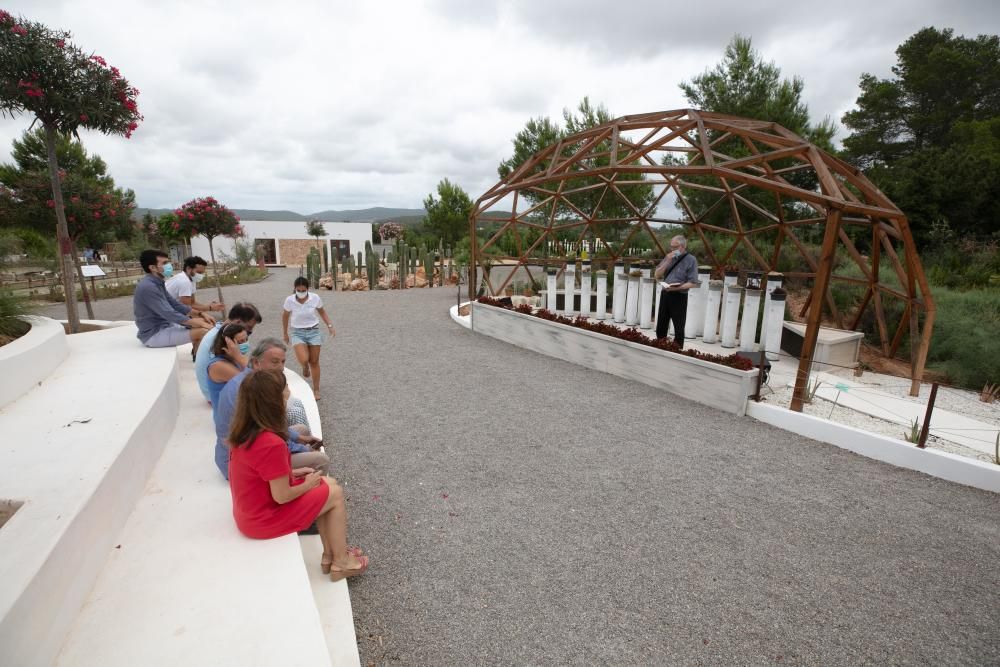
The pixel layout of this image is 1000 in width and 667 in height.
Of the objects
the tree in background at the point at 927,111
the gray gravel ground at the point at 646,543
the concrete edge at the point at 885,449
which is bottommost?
the gray gravel ground at the point at 646,543

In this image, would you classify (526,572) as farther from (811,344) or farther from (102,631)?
(811,344)

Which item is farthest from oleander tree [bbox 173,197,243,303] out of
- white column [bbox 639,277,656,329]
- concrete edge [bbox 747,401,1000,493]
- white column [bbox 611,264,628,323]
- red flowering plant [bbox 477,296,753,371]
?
concrete edge [bbox 747,401,1000,493]

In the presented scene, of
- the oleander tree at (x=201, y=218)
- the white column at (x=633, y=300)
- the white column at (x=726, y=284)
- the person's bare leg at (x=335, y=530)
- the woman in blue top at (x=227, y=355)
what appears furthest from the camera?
the oleander tree at (x=201, y=218)

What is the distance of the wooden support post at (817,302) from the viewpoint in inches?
207

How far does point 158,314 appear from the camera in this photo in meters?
5.86

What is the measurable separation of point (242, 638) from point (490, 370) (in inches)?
229

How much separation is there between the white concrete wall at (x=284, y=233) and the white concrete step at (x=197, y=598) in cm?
3720

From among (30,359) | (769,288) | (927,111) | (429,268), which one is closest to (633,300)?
(769,288)

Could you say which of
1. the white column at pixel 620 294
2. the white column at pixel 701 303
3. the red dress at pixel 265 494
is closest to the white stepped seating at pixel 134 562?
the red dress at pixel 265 494

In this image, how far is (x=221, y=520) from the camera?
2990 millimetres

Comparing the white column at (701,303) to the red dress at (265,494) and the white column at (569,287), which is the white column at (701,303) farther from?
the red dress at (265,494)

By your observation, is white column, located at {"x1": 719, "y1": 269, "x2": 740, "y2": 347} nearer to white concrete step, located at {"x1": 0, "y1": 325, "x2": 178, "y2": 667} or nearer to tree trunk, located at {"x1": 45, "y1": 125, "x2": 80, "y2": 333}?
white concrete step, located at {"x1": 0, "y1": 325, "x2": 178, "y2": 667}

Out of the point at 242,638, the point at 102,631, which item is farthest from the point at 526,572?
the point at 102,631

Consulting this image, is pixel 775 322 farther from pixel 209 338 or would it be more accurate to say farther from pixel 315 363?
pixel 209 338
